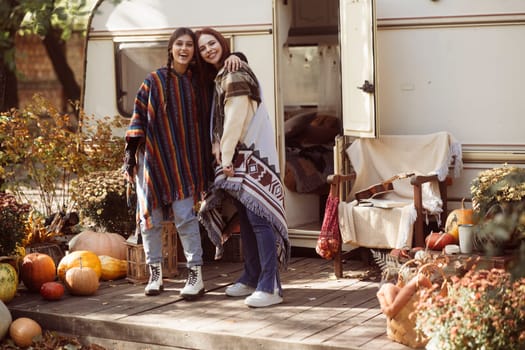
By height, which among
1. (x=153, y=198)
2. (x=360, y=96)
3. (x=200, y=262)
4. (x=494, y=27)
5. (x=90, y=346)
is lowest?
(x=90, y=346)

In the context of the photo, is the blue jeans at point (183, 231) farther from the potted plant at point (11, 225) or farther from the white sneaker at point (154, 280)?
the potted plant at point (11, 225)

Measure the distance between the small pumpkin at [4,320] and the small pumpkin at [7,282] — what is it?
0.37 meters

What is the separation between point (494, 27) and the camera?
285 inches

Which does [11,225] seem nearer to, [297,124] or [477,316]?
[297,124]

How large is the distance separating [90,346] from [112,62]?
11.6ft

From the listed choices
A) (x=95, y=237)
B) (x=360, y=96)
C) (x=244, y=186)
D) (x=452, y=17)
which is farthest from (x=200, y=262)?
(x=452, y=17)

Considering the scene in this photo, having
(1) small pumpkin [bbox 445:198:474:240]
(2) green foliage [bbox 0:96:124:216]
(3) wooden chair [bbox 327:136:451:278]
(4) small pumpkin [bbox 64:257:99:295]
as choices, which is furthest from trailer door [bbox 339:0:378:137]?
(4) small pumpkin [bbox 64:257:99:295]

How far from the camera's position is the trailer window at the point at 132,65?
8.74 meters

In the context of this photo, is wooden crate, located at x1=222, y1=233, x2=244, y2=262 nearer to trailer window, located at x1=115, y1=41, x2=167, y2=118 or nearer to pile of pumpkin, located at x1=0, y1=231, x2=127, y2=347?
pile of pumpkin, located at x1=0, y1=231, x2=127, y2=347

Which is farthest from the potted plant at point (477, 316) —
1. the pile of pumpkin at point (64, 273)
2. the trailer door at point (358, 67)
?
the pile of pumpkin at point (64, 273)

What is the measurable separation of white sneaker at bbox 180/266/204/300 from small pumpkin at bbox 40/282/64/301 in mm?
880

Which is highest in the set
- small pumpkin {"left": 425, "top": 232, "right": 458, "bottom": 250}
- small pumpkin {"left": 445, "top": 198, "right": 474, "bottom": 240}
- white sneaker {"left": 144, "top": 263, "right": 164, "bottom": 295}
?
small pumpkin {"left": 445, "top": 198, "right": 474, "bottom": 240}

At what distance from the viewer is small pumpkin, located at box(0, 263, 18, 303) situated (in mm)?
6613

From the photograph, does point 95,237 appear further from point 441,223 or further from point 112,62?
point 441,223
